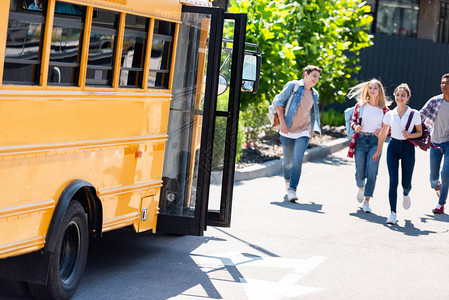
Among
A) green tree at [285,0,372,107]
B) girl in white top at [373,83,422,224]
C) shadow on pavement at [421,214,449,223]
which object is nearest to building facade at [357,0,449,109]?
green tree at [285,0,372,107]

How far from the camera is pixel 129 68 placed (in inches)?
277

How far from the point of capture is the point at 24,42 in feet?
18.4

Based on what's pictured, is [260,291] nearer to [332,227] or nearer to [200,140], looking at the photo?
[200,140]

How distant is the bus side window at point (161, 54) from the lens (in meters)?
7.43

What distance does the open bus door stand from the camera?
785 cm

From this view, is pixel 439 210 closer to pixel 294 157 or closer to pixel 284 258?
pixel 294 157

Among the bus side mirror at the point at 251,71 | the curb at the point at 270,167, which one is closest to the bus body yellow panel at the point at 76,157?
the bus side mirror at the point at 251,71

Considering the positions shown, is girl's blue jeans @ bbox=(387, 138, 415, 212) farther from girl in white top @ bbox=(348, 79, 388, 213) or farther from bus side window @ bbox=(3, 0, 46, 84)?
bus side window @ bbox=(3, 0, 46, 84)

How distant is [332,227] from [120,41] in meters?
4.30

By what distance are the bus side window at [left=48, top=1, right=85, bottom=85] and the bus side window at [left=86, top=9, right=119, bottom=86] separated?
171mm

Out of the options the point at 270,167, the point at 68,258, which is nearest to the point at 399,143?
the point at 270,167

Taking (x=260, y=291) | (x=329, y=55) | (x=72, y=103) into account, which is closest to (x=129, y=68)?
(x=72, y=103)

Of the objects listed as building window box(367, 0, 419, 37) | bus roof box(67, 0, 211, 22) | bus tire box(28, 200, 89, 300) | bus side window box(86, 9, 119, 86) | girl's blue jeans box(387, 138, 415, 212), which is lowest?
bus tire box(28, 200, 89, 300)

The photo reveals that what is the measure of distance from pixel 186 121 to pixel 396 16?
21.7 meters
